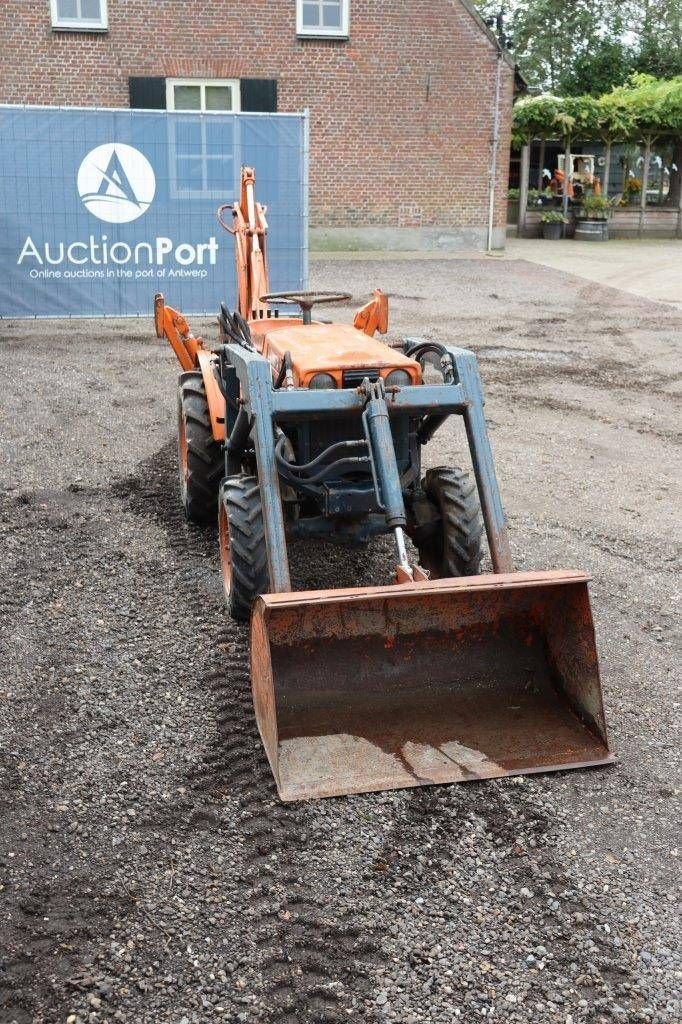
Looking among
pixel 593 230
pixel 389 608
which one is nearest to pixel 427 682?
pixel 389 608

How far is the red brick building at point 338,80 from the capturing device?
61.9 feet

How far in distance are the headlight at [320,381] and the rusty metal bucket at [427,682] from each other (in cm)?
115

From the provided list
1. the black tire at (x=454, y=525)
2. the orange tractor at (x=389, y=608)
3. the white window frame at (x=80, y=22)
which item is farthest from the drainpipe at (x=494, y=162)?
the black tire at (x=454, y=525)

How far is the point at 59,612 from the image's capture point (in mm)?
4723

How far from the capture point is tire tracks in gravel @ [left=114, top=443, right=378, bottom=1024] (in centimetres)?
258

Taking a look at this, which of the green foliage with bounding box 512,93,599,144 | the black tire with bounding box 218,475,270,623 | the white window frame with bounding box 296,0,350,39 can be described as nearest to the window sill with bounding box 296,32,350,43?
the white window frame with bounding box 296,0,350,39

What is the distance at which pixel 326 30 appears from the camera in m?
19.6

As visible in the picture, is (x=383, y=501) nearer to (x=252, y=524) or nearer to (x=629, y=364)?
(x=252, y=524)

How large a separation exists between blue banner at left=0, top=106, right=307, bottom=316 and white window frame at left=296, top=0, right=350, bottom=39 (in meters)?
8.17

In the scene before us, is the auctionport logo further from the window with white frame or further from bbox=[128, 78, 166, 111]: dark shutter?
bbox=[128, 78, 166, 111]: dark shutter

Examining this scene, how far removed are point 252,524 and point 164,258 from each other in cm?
898

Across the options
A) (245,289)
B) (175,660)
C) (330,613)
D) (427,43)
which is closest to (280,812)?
(330,613)

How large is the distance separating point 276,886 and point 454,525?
204 centimetres

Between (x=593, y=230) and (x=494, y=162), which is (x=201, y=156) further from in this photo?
(x=593, y=230)
